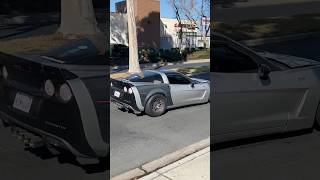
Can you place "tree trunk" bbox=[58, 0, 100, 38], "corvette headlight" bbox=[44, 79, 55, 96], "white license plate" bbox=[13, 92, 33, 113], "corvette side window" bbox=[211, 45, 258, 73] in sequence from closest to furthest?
"tree trunk" bbox=[58, 0, 100, 38] < "corvette headlight" bbox=[44, 79, 55, 96] < "white license plate" bbox=[13, 92, 33, 113] < "corvette side window" bbox=[211, 45, 258, 73]

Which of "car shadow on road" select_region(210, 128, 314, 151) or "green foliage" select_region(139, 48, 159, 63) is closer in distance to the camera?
"car shadow on road" select_region(210, 128, 314, 151)

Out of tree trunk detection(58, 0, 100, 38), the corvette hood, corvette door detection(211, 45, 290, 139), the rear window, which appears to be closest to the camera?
tree trunk detection(58, 0, 100, 38)

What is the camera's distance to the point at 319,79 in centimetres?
515

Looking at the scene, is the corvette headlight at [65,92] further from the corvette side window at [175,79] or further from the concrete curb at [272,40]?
the concrete curb at [272,40]

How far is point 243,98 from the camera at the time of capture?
15.3 ft

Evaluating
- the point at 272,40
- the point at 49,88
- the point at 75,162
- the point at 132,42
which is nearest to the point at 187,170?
the point at 75,162

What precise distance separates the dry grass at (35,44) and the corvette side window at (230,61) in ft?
5.00

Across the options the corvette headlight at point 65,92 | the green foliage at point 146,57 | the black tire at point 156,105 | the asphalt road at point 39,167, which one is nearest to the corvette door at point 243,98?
the black tire at point 156,105

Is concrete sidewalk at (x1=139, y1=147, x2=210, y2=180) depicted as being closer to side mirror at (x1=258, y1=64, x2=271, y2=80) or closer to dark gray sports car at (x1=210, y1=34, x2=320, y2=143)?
dark gray sports car at (x1=210, y1=34, x2=320, y2=143)

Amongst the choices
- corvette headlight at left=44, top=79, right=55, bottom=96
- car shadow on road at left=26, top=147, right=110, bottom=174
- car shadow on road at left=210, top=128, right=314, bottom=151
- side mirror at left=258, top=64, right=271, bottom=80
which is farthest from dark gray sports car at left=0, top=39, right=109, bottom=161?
side mirror at left=258, top=64, right=271, bottom=80

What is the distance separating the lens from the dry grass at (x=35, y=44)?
3.84 metres

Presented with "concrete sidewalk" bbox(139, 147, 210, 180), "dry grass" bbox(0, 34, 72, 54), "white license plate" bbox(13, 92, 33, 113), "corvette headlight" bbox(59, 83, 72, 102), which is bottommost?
"concrete sidewalk" bbox(139, 147, 210, 180)

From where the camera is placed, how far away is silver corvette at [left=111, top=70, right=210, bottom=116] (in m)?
4.28

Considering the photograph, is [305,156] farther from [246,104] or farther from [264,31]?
[264,31]
